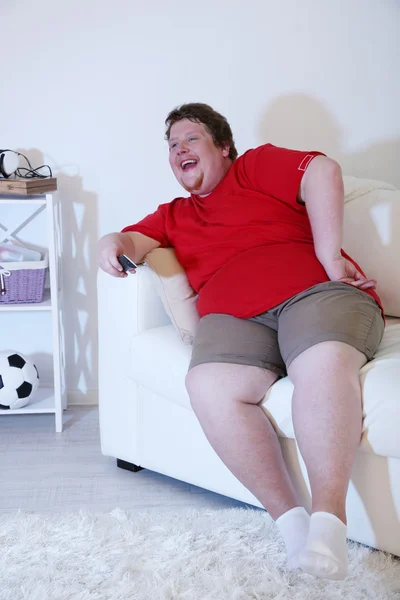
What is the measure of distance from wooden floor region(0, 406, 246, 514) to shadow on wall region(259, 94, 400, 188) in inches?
48.3

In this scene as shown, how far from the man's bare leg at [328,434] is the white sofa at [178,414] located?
0.06 m

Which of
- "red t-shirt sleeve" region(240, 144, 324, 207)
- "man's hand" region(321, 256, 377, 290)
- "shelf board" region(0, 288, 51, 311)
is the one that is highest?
"red t-shirt sleeve" region(240, 144, 324, 207)

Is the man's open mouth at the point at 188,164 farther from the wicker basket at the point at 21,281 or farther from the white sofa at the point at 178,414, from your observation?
the wicker basket at the point at 21,281

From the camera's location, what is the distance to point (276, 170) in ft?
5.90

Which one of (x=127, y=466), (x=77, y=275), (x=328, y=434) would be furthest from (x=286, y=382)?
(x=77, y=275)

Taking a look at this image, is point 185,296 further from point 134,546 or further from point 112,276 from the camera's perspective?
point 134,546

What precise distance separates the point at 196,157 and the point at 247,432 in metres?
0.81

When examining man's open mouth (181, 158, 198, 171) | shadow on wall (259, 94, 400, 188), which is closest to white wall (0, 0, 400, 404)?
Answer: shadow on wall (259, 94, 400, 188)

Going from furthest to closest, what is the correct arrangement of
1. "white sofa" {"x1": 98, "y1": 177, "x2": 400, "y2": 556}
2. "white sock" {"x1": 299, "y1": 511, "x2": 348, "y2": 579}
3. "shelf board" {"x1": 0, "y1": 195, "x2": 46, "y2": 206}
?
1. "shelf board" {"x1": 0, "y1": 195, "x2": 46, "y2": 206}
2. "white sofa" {"x1": 98, "y1": 177, "x2": 400, "y2": 556}
3. "white sock" {"x1": 299, "y1": 511, "x2": 348, "y2": 579}

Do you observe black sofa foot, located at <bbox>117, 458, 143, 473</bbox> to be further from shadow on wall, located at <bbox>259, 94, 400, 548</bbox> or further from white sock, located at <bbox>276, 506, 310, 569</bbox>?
shadow on wall, located at <bbox>259, 94, 400, 548</bbox>

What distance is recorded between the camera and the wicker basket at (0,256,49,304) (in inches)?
88.9

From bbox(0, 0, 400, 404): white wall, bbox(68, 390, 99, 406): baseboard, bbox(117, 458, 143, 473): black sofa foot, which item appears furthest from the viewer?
bbox(68, 390, 99, 406): baseboard

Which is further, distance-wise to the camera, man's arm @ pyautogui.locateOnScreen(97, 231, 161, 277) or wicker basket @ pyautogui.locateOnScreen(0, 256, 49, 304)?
wicker basket @ pyautogui.locateOnScreen(0, 256, 49, 304)

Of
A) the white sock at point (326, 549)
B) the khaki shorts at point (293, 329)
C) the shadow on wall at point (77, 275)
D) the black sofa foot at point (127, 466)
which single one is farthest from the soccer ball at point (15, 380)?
the white sock at point (326, 549)
